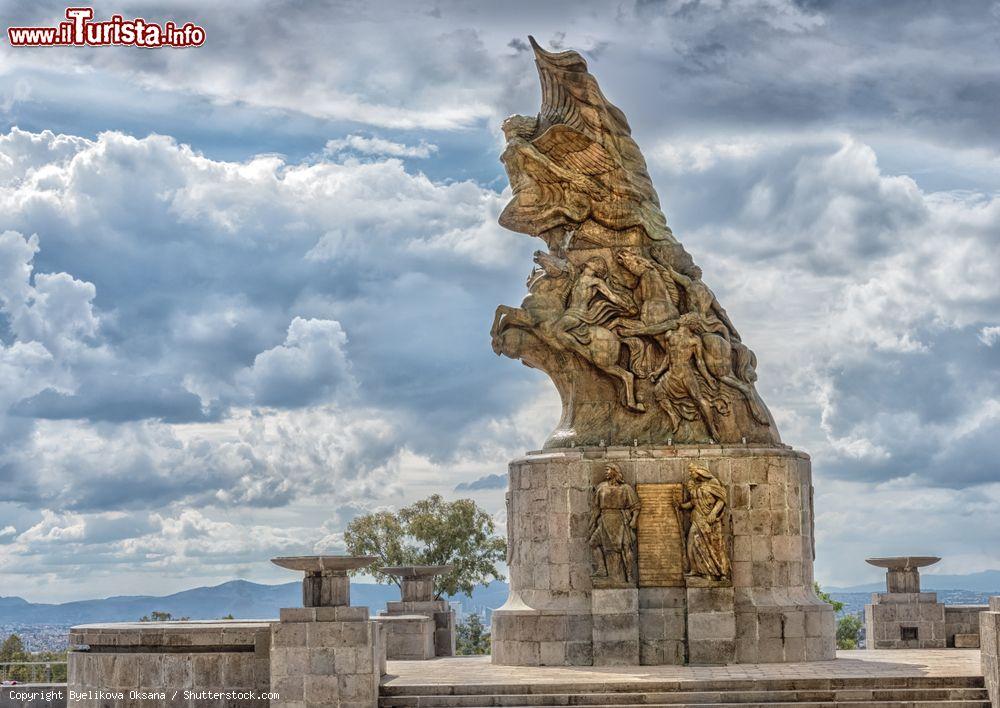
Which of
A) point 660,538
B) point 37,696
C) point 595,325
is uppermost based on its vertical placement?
point 595,325

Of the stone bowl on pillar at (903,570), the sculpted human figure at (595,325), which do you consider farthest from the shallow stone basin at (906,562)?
the sculpted human figure at (595,325)

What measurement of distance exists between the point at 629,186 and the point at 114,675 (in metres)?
12.0

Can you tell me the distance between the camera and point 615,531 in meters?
23.5

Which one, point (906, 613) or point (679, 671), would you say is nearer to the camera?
point (679, 671)

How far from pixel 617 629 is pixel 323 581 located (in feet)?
18.0

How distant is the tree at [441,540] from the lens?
42.9m

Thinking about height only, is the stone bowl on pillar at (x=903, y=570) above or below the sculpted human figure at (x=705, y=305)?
below

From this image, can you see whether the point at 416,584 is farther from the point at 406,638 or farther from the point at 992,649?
the point at 992,649

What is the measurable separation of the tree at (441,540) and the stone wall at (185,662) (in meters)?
22.1

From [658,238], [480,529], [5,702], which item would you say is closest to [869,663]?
[658,238]

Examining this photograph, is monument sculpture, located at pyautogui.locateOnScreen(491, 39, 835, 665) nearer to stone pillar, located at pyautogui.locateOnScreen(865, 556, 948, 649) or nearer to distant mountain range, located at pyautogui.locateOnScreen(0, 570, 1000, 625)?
stone pillar, located at pyautogui.locateOnScreen(865, 556, 948, 649)

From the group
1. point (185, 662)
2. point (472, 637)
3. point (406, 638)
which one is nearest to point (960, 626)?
point (406, 638)

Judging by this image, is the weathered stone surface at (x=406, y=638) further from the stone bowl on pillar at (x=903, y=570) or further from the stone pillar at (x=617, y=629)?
the stone bowl on pillar at (x=903, y=570)

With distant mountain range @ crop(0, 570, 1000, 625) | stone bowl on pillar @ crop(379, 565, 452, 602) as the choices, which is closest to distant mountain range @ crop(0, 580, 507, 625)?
distant mountain range @ crop(0, 570, 1000, 625)
